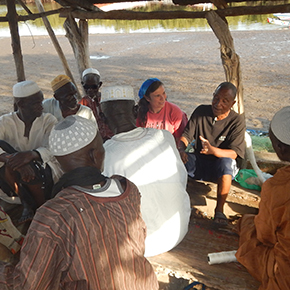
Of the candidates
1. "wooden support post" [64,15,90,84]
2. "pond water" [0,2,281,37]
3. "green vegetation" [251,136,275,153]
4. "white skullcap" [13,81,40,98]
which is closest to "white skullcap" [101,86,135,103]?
"white skullcap" [13,81,40,98]

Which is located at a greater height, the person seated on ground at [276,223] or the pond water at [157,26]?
the pond water at [157,26]

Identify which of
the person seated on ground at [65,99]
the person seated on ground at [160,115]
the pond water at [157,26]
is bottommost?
the person seated on ground at [160,115]

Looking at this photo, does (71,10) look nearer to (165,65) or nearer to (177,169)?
(177,169)

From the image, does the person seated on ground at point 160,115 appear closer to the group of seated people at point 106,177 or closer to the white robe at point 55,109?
the group of seated people at point 106,177

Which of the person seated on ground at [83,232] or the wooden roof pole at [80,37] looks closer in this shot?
the person seated on ground at [83,232]

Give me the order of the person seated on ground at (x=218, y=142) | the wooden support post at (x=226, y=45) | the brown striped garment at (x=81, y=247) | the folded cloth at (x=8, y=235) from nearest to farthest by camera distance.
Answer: the brown striped garment at (x=81, y=247) < the folded cloth at (x=8, y=235) < the person seated on ground at (x=218, y=142) < the wooden support post at (x=226, y=45)

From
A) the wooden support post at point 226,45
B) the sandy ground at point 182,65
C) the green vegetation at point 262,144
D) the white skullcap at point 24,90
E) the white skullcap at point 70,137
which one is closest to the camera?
the white skullcap at point 70,137

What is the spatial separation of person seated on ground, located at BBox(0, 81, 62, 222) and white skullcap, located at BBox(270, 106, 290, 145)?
67.8 inches

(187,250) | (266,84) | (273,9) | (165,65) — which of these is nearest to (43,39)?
(165,65)

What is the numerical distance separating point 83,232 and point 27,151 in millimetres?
1488

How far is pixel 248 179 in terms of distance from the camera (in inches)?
119

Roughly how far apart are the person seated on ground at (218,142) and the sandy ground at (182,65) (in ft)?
10.8

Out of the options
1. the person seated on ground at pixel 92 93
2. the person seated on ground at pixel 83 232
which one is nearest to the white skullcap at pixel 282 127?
the person seated on ground at pixel 83 232

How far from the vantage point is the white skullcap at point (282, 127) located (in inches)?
60.2
